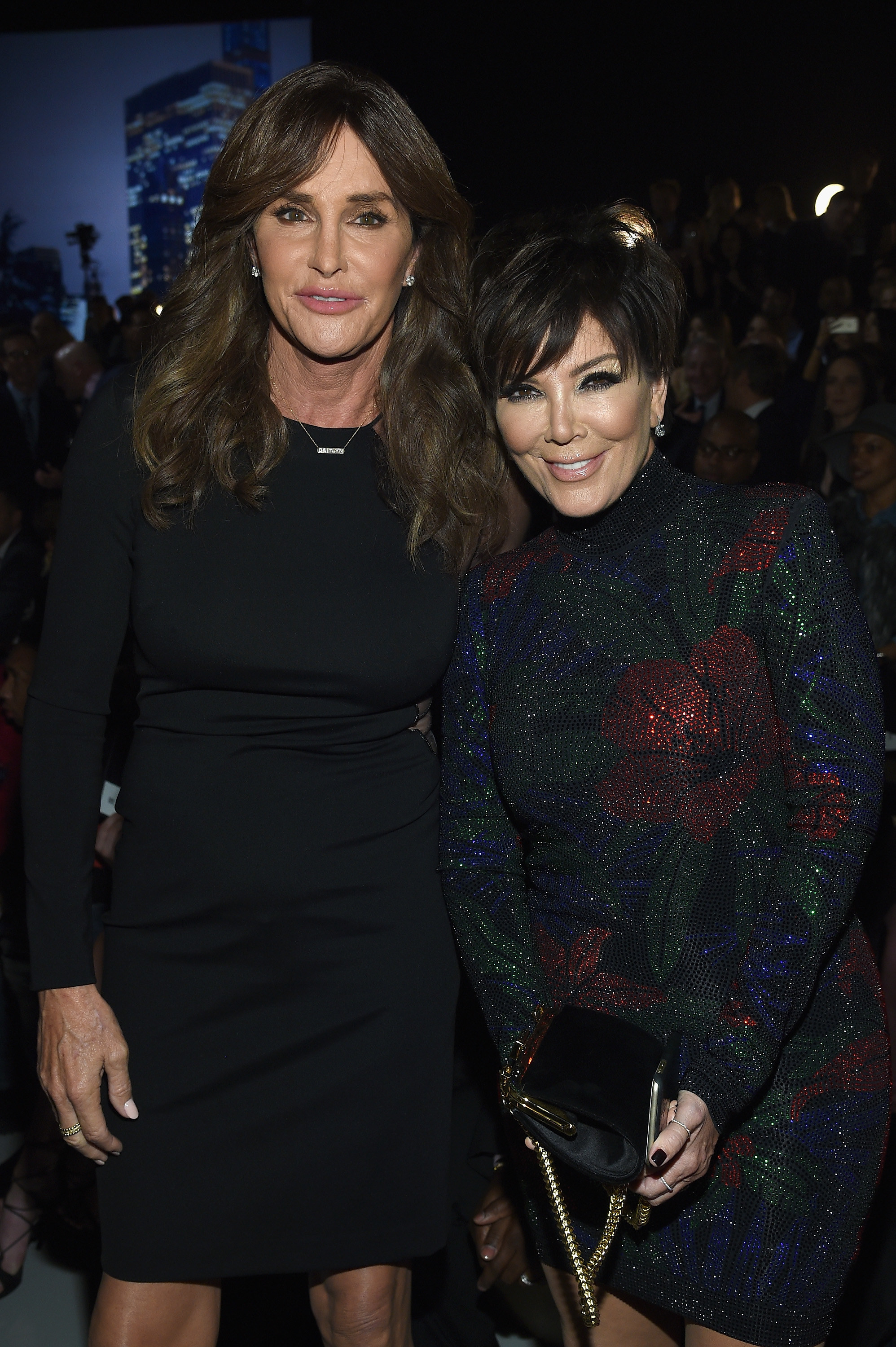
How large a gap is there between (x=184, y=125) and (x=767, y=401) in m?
4.98

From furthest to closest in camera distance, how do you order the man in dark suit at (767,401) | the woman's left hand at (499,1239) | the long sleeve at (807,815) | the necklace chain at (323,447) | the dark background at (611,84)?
the dark background at (611,84)
the man in dark suit at (767,401)
the woman's left hand at (499,1239)
the necklace chain at (323,447)
the long sleeve at (807,815)

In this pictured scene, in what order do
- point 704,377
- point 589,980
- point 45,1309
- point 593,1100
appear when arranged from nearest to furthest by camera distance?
point 593,1100
point 589,980
point 45,1309
point 704,377

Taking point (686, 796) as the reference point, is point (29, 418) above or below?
above

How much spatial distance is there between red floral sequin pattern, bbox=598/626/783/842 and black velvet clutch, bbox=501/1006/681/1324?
266 mm

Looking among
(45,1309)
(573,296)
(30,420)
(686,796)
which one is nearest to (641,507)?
(573,296)

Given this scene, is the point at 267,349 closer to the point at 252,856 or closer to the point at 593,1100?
the point at 252,856

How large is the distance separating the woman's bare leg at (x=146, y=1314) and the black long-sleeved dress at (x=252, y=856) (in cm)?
3

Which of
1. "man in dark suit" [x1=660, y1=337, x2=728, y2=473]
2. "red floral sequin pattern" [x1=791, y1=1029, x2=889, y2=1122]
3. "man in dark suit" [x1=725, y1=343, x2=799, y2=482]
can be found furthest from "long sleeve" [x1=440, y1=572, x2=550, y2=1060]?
"man in dark suit" [x1=660, y1=337, x2=728, y2=473]

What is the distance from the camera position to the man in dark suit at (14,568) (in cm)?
415

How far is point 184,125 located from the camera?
800 cm

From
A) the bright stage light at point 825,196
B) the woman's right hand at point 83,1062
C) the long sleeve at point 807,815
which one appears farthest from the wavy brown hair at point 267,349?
the bright stage light at point 825,196

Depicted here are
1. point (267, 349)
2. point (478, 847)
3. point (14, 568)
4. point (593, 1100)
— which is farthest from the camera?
point (14, 568)

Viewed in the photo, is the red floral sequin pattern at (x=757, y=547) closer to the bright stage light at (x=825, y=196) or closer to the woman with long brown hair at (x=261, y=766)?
the woman with long brown hair at (x=261, y=766)

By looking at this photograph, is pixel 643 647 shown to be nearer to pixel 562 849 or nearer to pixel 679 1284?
pixel 562 849
